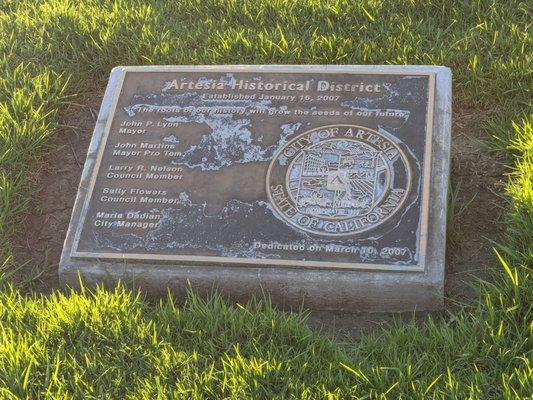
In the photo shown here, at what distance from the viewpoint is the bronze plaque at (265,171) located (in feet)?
11.3

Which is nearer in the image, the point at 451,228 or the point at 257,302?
the point at 257,302

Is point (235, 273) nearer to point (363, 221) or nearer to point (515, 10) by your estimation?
point (363, 221)

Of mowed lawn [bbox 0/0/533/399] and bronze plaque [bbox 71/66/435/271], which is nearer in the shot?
mowed lawn [bbox 0/0/533/399]

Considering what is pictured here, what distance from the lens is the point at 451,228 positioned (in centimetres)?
365

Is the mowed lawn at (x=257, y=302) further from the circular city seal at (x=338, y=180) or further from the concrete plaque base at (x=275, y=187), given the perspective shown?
the circular city seal at (x=338, y=180)

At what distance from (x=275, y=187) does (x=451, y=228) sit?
0.73m

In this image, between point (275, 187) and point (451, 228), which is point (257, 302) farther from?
point (451, 228)

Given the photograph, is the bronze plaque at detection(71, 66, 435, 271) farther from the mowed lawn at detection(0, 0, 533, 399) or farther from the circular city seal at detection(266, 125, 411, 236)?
the mowed lawn at detection(0, 0, 533, 399)

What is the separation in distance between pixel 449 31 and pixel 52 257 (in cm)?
219

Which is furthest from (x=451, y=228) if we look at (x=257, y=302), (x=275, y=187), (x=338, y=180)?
(x=257, y=302)

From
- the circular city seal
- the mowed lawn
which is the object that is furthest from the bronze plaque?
the mowed lawn

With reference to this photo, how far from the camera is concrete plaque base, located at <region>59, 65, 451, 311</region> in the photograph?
337 centimetres

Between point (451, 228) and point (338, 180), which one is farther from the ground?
point (338, 180)

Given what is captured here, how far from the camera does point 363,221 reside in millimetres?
3445
